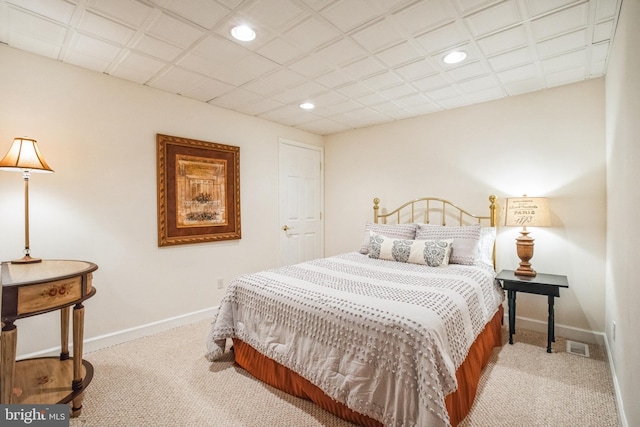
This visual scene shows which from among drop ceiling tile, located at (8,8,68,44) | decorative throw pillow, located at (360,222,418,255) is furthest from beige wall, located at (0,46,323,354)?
decorative throw pillow, located at (360,222,418,255)

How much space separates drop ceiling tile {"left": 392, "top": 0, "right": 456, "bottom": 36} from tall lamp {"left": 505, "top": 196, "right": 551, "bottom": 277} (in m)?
1.75

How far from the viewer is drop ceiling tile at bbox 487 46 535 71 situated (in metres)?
2.24

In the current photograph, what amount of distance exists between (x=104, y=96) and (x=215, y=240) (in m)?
1.68

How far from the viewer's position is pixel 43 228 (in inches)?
92.7

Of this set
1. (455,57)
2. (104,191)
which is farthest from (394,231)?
(104,191)

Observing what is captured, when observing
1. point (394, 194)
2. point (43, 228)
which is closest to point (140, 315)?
point (43, 228)

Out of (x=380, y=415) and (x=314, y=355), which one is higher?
(x=314, y=355)

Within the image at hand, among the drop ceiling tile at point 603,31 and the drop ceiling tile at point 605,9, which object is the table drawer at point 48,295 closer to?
the drop ceiling tile at point 605,9

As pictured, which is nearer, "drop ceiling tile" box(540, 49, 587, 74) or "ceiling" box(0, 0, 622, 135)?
"ceiling" box(0, 0, 622, 135)

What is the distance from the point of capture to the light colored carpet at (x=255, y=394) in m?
1.73

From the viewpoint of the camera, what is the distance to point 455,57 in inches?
91.5

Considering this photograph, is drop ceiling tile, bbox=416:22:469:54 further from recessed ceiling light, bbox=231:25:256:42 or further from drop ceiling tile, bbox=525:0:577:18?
recessed ceiling light, bbox=231:25:256:42

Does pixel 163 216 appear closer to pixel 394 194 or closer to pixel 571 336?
pixel 394 194

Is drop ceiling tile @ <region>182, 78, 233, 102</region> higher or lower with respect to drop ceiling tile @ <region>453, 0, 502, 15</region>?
higher
